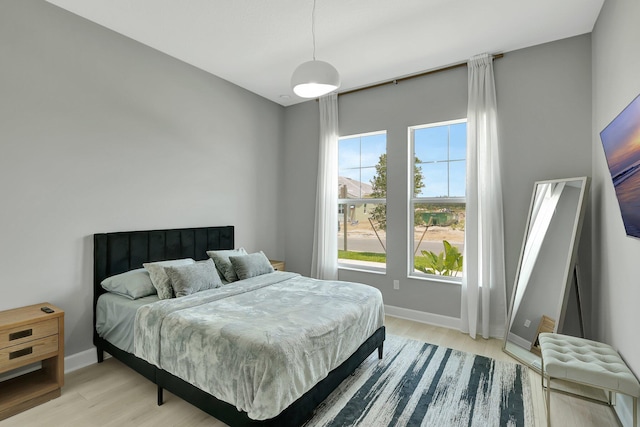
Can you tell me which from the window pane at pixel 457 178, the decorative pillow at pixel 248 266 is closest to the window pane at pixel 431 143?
the window pane at pixel 457 178

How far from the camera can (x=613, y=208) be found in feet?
7.29

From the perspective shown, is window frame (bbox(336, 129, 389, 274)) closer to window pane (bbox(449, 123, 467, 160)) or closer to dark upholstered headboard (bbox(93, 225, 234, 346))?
window pane (bbox(449, 123, 467, 160))

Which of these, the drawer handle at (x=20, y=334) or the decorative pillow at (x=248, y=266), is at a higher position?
the decorative pillow at (x=248, y=266)

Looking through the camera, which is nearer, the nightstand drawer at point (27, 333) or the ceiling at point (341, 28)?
the nightstand drawer at point (27, 333)

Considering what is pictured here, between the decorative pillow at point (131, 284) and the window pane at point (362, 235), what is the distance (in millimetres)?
2587

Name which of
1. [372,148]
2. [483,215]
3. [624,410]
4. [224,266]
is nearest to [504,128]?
[483,215]

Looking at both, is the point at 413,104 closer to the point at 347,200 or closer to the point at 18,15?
the point at 347,200

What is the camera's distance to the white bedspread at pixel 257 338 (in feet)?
5.35

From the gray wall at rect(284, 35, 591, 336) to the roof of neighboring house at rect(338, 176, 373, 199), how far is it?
41 cm

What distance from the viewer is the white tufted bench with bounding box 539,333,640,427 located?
173 centimetres

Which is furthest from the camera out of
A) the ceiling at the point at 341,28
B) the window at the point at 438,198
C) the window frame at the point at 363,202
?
the window frame at the point at 363,202

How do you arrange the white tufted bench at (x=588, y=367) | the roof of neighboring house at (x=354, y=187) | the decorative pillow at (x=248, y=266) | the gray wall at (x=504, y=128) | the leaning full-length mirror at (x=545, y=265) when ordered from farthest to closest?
1. the roof of neighboring house at (x=354, y=187)
2. the decorative pillow at (x=248, y=266)
3. the gray wall at (x=504, y=128)
4. the leaning full-length mirror at (x=545, y=265)
5. the white tufted bench at (x=588, y=367)

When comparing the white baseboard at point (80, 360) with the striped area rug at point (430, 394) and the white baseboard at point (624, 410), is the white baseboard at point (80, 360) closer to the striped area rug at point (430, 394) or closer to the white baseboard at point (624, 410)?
the striped area rug at point (430, 394)

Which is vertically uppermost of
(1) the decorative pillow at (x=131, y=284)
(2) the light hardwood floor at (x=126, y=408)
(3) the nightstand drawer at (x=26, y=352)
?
(1) the decorative pillow at (x=131, y=284)
